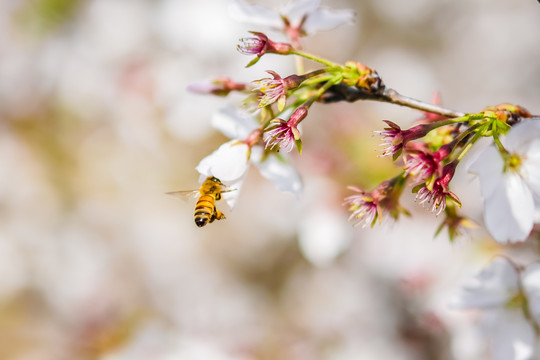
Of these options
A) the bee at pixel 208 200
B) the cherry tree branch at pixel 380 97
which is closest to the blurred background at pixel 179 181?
the bee at pixel 208 200

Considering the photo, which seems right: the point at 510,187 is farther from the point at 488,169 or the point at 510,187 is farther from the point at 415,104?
the point at 415,104

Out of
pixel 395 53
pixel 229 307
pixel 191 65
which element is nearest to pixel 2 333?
pixel 229 307

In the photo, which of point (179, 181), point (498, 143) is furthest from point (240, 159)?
point (179, 181)

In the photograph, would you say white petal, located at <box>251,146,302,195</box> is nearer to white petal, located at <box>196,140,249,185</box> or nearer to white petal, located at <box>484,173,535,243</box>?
white petal, located at <box>196,140,249,185</box>

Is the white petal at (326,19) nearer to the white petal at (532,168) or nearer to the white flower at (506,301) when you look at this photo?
the white petal at (532,168)

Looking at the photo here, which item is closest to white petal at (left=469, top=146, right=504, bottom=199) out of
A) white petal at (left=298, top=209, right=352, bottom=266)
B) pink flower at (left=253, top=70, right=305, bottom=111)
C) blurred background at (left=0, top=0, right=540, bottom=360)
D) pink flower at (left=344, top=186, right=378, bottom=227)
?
pink flower at (left=344, top=186, right=378, bottom=227)

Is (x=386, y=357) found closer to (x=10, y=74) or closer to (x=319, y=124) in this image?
(x=319, y=124)
